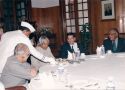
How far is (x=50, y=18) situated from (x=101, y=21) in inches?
95.4

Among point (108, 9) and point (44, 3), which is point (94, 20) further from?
point (44, 3)

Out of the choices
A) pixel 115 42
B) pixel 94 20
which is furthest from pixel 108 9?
pixel 115 42

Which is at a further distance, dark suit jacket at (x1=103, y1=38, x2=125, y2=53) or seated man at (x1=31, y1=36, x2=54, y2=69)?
dark suit jacket at (x1=103, y1=38, x2=125, y2=53)

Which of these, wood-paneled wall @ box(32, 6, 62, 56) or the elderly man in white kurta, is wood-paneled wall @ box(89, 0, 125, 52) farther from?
the elderly man in white kurta

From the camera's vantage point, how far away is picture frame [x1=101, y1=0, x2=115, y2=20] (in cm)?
725

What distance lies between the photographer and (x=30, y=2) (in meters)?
9.10

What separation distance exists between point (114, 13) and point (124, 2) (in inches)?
16.9

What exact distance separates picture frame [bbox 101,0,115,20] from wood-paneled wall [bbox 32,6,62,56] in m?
1.97

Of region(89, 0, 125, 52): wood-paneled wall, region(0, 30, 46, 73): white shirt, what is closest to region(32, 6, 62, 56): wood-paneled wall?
region(89, 0, 125, 52): wood-paneled wall

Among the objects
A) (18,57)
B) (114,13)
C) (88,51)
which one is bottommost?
(88,51)

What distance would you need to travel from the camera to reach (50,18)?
934 centimetres

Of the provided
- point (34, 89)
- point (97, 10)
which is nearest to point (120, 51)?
point (97, 10)

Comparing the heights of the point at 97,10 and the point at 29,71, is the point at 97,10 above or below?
above

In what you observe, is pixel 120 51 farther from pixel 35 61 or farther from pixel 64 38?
pixel 64 38
